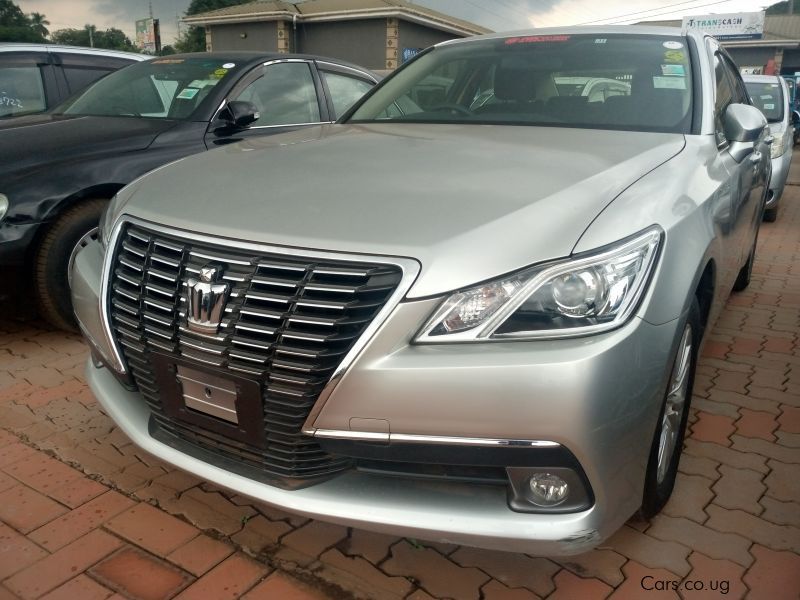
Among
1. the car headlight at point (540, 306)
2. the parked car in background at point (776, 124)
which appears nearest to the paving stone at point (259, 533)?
the car headlight at point (540, 306)

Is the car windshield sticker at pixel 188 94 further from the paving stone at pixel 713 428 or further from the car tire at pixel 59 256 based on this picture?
the paving stone at pixel 713 428

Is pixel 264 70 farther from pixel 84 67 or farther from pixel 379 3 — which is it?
pixel 379 3

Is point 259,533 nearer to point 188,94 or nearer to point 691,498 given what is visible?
point 691,498

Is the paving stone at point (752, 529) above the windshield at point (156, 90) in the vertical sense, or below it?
below

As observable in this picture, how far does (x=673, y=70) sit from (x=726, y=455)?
1620 millimetres

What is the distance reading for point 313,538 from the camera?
232 centimetres

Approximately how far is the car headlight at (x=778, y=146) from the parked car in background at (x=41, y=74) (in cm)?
699

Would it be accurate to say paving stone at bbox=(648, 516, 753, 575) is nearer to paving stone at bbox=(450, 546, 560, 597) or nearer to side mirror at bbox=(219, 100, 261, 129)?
paving stone at bbox=(450, 546, 560, 597)

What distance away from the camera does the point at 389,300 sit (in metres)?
1.73

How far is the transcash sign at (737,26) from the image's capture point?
39344 millimetres

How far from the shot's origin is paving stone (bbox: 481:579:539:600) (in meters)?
2.04

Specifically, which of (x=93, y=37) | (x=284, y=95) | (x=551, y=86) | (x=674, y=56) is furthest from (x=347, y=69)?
(x=93, y=37)

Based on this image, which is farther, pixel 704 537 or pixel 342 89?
pixel 342 89

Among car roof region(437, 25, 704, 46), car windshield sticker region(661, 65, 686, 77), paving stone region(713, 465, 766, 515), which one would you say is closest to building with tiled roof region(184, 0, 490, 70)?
car roof region(437, 25, 704, 46)
